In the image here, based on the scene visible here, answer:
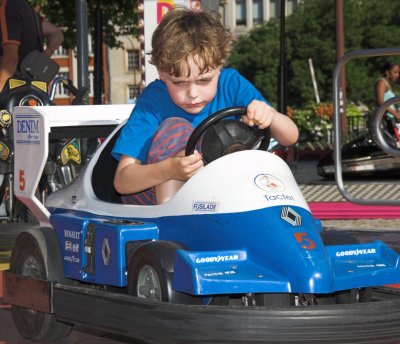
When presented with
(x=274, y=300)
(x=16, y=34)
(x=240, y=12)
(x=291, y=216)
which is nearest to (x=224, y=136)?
(x=291, y=216)

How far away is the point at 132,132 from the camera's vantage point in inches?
210

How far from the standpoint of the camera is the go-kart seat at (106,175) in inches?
225

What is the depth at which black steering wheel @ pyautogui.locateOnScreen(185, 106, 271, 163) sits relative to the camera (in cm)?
498

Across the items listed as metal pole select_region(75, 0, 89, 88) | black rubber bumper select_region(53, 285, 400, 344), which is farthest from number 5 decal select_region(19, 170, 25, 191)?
metal pole select_region(75, 0, 89, 88)

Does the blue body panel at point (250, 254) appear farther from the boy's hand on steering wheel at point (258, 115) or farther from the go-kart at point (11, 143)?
the go-kart at point (11, 143)

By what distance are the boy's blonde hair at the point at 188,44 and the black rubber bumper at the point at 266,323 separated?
1043 mm

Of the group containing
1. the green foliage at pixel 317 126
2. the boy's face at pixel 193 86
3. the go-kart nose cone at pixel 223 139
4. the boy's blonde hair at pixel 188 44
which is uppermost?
the boy's blonde hair at pixel 188 44

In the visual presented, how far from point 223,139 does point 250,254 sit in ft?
1.90

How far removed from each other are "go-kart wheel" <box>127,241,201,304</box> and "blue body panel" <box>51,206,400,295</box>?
46 mm

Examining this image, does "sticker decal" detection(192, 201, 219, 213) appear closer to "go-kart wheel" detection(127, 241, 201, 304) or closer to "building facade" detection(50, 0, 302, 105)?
"go-kart wheel" detection(127, 241, 201, 304)

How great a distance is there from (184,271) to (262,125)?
2.63 ft

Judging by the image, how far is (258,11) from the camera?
94375 millimetres

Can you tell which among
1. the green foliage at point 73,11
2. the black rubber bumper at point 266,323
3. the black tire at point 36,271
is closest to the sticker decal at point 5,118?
the black tire at point 36,271

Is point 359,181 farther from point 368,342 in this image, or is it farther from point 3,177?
point 368,342
